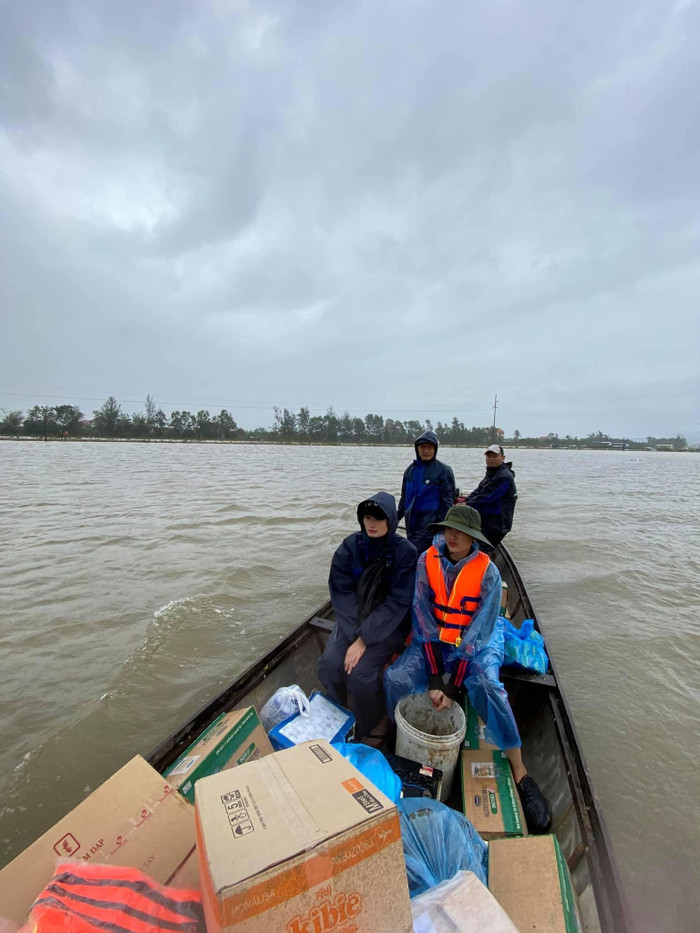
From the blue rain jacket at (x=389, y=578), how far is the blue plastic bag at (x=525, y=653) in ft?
2.96

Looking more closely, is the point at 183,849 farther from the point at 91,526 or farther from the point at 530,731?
the point at 91,526

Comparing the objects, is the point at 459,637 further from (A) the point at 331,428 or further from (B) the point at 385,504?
(A) the point at 331,428

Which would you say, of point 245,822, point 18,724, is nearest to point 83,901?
point 245,822

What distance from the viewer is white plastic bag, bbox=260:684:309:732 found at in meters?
2.87

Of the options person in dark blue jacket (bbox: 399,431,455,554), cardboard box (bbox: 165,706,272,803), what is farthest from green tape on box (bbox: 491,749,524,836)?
person in dark blue jacket (bbox: 399,431,455,554)

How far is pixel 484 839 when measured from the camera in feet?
7.48

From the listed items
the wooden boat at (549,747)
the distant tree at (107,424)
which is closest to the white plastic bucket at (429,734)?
the wooden boat at (549,747)

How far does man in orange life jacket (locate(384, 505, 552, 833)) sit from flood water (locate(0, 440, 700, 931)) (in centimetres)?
127

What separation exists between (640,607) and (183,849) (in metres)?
7.59

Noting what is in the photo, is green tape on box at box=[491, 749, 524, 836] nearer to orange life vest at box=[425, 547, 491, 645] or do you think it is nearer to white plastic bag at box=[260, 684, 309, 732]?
orange life vest at box=[425, 547, 491, 645]

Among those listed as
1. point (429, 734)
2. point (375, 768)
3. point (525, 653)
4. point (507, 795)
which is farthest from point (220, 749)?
point (525, 653)

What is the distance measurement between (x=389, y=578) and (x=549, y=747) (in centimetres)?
155

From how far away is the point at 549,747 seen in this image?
293 cm

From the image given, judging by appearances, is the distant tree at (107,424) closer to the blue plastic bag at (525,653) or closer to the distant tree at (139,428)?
the distant tree at (139,428)
